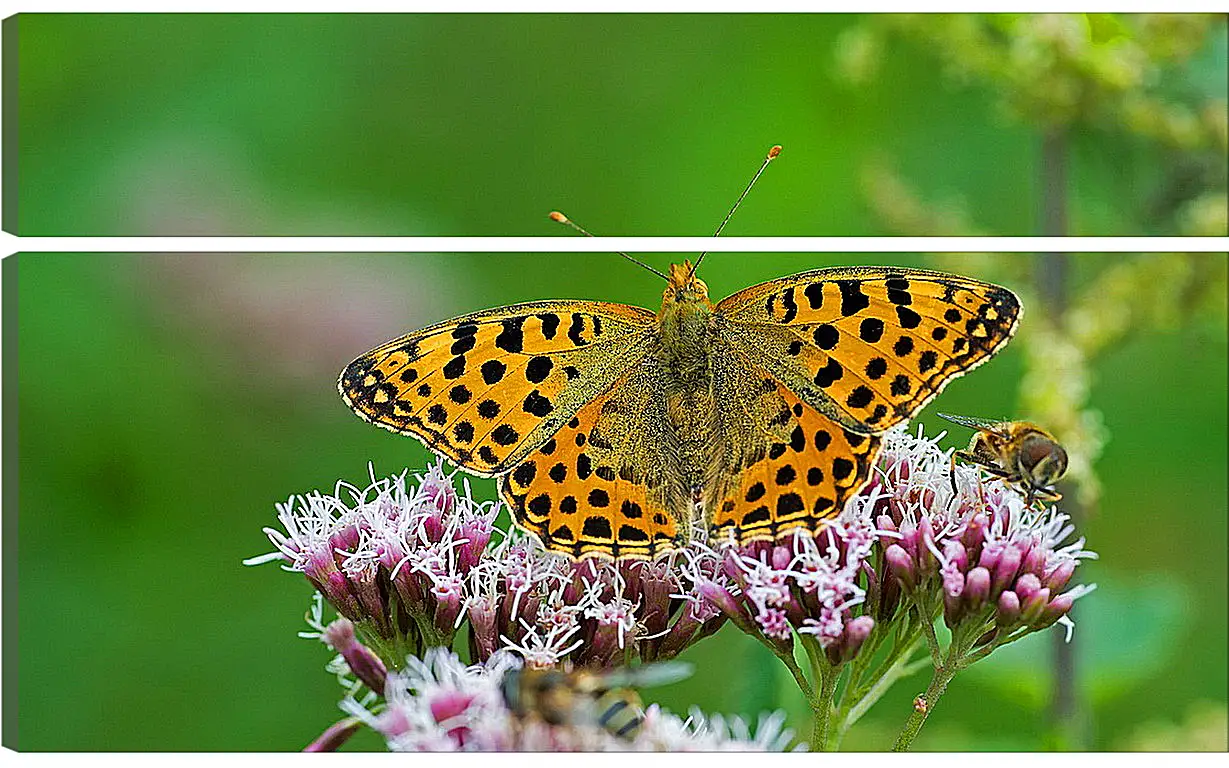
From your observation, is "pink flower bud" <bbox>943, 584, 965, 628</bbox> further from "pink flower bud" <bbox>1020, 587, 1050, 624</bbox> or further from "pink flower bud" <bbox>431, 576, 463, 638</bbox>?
"pink flower bud" <bbox>431, 576, 463, 638</bbox>

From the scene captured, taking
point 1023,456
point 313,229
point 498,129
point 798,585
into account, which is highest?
point 498,129

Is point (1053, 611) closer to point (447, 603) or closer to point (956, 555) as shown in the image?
point (956, 555)

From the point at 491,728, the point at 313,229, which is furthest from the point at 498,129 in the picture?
the point at 491,728

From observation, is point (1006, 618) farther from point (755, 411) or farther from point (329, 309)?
point (329, 309)
